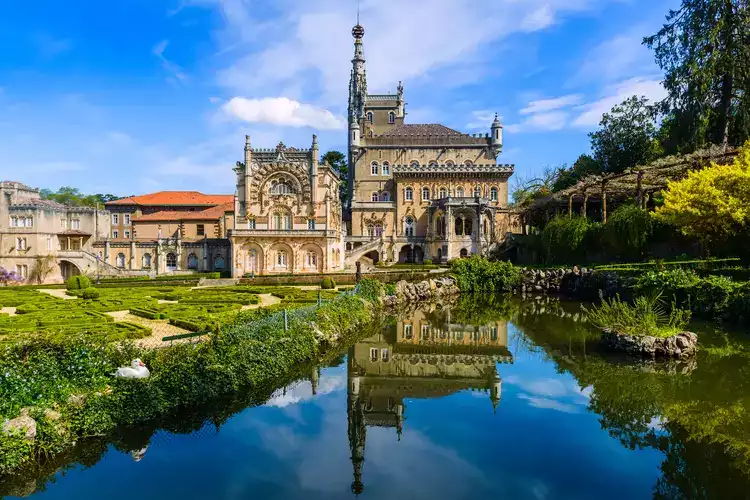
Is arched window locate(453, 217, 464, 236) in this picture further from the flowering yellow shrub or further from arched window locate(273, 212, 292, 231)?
the flowering yellow shrub

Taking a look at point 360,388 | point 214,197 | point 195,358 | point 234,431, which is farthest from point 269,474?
point 214,197

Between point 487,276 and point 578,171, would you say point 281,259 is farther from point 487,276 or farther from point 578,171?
point 578,171

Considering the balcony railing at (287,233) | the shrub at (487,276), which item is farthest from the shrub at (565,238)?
the balcony railing at (287,233)

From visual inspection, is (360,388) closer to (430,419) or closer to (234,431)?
(430,419)

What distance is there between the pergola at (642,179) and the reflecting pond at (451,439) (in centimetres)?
1963

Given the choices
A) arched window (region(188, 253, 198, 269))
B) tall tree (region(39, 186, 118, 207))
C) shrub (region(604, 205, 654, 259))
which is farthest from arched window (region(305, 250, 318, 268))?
tall tree (region(39, 186, 118, 207))

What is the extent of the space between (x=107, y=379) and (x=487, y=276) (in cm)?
2817

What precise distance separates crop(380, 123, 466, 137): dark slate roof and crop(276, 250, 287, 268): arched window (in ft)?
66.5

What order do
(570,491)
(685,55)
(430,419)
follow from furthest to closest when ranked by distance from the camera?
(685,55)
(430,419)
(570,491)

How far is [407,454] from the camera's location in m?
9.12

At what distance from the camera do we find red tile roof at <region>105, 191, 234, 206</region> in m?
50.2

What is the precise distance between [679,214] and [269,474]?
25.0 meters

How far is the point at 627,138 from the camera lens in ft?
155

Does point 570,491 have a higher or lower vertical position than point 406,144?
lower
